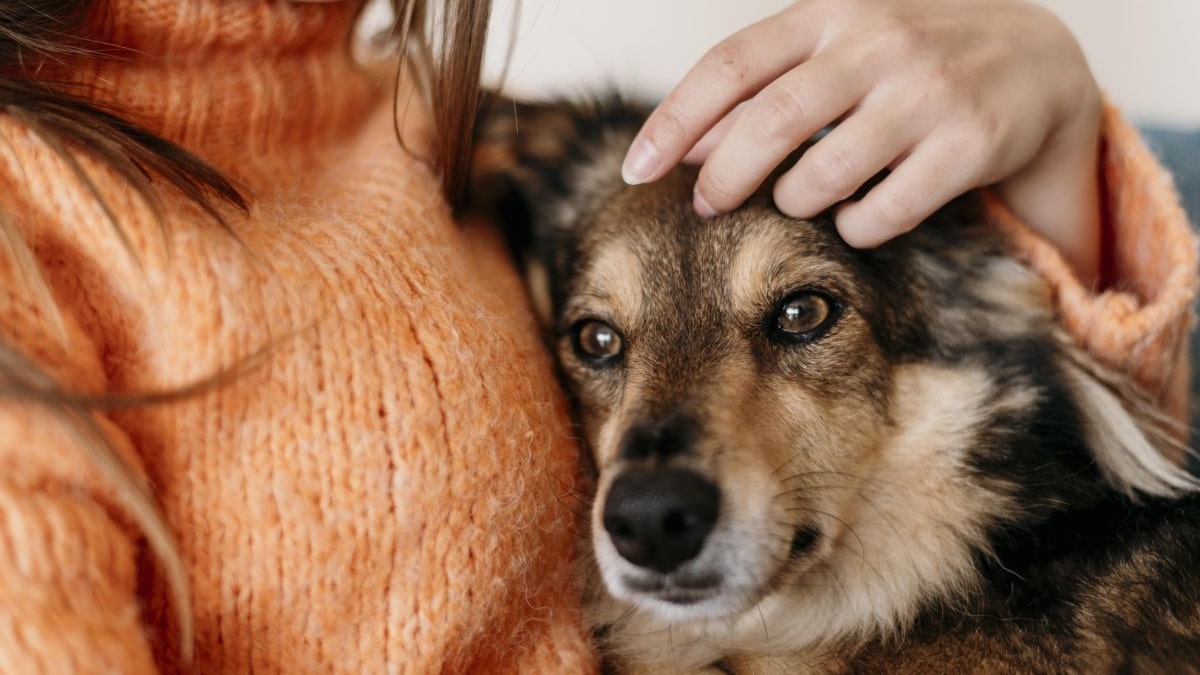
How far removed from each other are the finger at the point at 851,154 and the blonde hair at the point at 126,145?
0.45 meters

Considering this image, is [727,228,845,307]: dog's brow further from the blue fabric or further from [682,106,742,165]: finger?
the blue fabric

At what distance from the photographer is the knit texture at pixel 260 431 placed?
0.76 meters

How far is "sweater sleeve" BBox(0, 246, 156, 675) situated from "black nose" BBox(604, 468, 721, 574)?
1.61 ft

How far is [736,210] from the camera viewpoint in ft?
4.21

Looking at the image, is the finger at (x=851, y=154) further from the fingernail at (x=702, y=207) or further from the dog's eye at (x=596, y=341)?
the dog's eye at (x=596, y=341)

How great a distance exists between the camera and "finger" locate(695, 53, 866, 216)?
3.46 ft

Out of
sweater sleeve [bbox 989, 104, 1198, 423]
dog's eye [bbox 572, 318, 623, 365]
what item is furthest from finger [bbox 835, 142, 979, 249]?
dog's eye [bbox 572, 318, 623, 365]

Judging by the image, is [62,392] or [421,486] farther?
[421,486]

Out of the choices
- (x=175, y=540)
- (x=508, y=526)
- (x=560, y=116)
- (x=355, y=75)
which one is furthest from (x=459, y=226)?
(x=175, y=540)

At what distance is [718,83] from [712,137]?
0.11m

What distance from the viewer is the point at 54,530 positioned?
707 millimetres

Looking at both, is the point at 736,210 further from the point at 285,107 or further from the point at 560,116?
the point at 285,107

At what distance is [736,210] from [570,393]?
36 cm

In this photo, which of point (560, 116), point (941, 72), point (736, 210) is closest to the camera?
point (941, 72)
